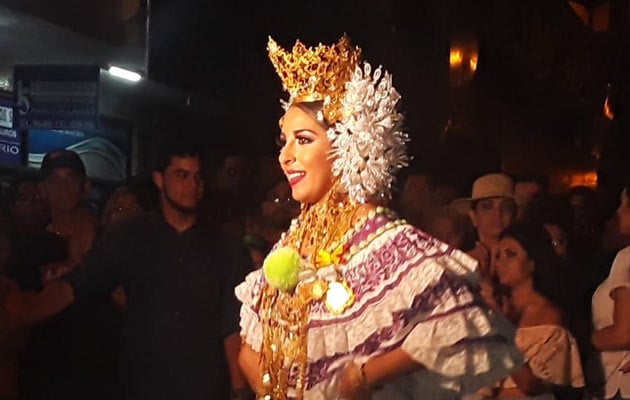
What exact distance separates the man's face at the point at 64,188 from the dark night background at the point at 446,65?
0.19m

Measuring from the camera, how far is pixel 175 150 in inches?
77.7

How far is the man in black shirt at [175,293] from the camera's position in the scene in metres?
1.90

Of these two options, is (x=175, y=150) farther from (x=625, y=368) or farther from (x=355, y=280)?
(x=625, y=368)

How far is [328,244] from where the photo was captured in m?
1.54

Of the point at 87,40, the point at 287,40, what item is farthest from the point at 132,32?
the point at 287,40

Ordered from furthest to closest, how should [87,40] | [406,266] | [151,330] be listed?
[87,40] < [151,330] < [406,266]

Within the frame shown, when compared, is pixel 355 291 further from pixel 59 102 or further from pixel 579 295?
pixel 59 102

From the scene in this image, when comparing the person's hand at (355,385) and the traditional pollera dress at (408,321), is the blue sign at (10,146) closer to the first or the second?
the traditional pollera dress at (408,321)

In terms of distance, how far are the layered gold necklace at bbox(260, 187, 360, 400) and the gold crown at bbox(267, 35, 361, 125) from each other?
127mm

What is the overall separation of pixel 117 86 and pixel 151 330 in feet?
1.44

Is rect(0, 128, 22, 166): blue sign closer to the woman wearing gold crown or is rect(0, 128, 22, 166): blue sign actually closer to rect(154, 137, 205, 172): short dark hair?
rect(154, 137, 205, 172): short dark hair

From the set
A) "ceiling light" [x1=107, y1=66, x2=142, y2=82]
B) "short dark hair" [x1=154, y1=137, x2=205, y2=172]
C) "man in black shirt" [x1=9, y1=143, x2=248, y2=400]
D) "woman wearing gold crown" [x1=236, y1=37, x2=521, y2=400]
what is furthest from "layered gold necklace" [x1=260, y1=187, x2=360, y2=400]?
"ceiling light" [x1=107, y1=66, x2=142, y2=82]

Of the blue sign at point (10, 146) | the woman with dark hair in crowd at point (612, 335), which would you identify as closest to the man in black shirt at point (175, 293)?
the blue sign at point (10, 146)

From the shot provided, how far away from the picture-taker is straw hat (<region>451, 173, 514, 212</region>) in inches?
78.0
